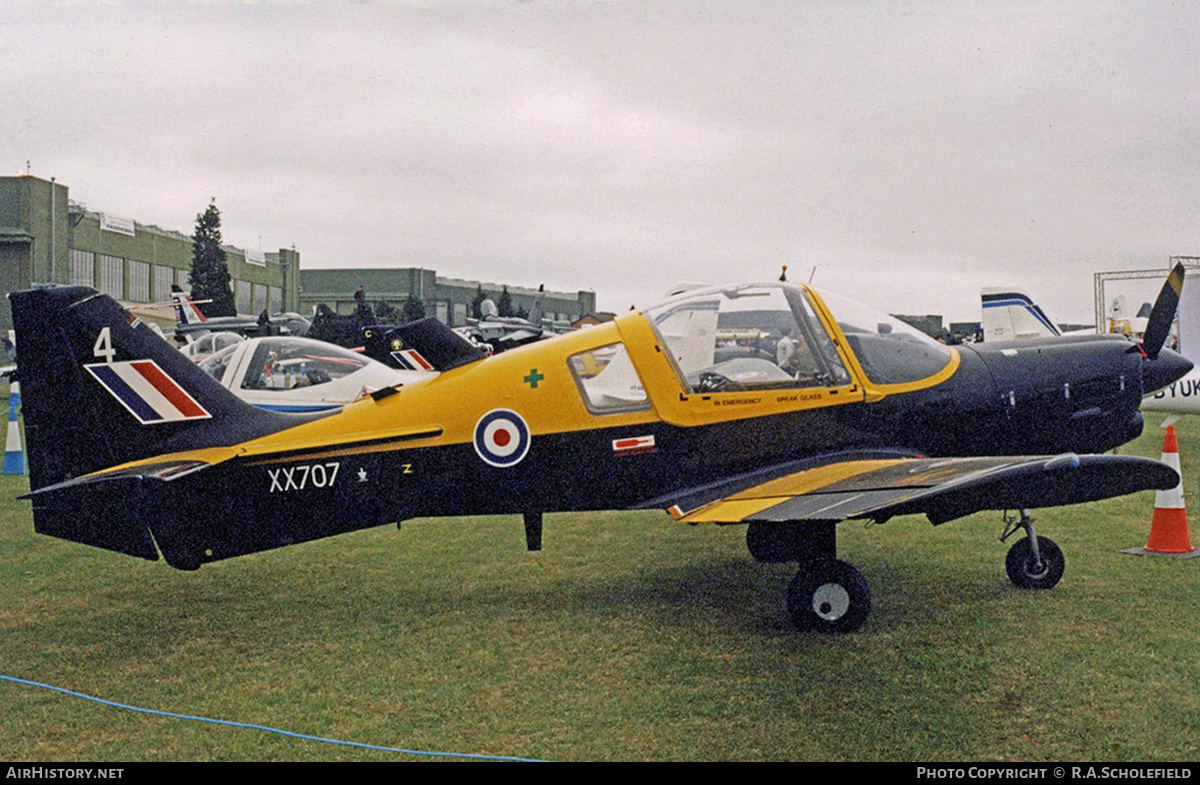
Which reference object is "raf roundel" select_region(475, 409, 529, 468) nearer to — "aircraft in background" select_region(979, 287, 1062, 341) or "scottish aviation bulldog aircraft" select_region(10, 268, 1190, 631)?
"scottish aviation bulldog aircraft" select_region(10, 268, 1190, 631)

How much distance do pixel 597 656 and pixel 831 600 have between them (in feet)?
4.62

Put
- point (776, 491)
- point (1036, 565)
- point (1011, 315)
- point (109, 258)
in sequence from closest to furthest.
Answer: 1. point (776, 491)
2. point (1036, 565)
3. point (1011, 315)
4. point (109, 258)

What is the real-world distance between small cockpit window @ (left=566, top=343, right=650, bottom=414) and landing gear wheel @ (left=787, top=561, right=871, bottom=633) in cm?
144

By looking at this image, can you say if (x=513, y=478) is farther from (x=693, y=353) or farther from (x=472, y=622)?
(x=693, y=353)

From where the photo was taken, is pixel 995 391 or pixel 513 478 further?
pixel 995 391

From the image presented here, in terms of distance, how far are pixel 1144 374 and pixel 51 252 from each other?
57.5 meters

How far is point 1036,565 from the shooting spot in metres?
6.13

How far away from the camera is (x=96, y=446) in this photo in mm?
5621

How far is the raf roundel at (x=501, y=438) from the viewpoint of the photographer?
18.4 feet

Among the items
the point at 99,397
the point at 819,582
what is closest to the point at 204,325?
the point at 99,397

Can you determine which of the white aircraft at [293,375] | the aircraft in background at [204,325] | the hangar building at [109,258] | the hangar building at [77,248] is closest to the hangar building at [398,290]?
the hangar building at [109,258]

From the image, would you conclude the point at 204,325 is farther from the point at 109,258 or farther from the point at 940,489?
the point at 109,258

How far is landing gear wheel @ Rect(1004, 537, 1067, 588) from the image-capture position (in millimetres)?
6117
